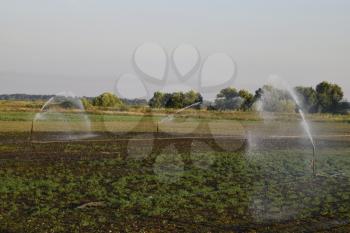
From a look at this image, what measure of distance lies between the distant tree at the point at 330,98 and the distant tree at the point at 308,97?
1.61m

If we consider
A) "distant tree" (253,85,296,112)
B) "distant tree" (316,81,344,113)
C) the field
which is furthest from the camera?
"distant tree" (316,81,344,113)

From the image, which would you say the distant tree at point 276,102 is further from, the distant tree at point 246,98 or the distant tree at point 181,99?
the distant tree at point 181,99

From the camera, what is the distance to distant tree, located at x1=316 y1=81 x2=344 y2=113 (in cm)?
15375

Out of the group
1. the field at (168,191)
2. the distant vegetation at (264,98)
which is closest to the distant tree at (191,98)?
the distant vegetation at (264,98)

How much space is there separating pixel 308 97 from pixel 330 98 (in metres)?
6.89

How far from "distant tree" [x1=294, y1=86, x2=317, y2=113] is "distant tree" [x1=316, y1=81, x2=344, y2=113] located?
1.61 m

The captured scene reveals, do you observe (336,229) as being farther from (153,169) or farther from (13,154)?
(13,154)

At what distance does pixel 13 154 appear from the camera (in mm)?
28688

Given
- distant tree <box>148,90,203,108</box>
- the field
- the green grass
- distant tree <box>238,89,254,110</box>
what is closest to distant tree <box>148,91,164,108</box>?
distant tree <box>148,90,203,108</box>

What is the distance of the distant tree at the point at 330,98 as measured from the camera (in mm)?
153750

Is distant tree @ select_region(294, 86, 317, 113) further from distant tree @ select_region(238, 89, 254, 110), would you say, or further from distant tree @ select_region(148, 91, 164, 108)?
distant tree @ select_region(148, 91, 164, 108)

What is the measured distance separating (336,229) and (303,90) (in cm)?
15074

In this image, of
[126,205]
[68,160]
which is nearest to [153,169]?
[68,160]

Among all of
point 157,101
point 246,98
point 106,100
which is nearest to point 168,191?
point 106,100
